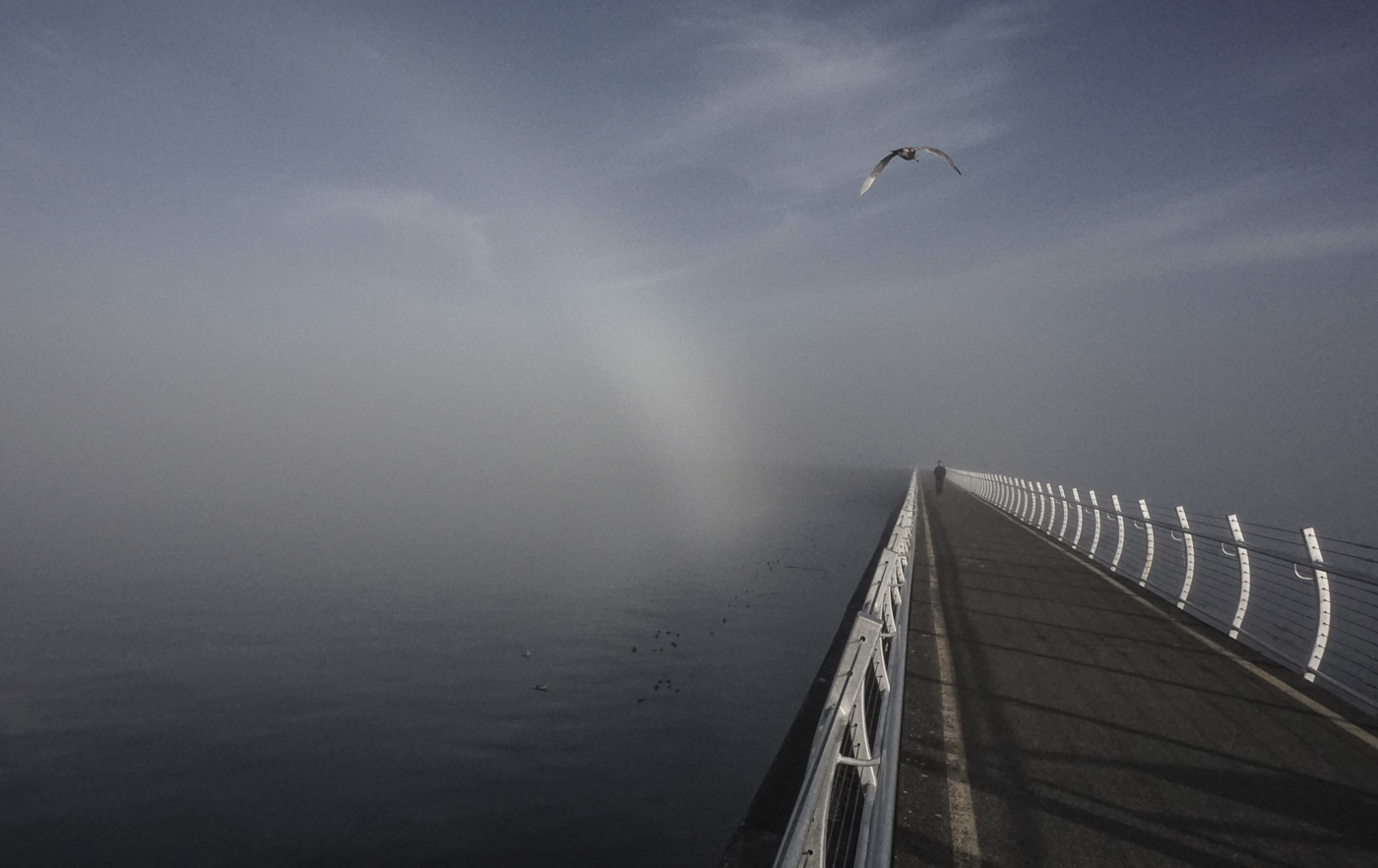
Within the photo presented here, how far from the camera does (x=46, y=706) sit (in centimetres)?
1988

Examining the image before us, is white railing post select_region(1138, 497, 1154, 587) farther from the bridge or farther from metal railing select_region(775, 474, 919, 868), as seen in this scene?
metal railing select_region(775, 474, 919, 868)

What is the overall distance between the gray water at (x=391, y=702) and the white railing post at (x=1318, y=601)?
34.0ft

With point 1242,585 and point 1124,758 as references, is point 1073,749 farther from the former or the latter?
point 1242,585

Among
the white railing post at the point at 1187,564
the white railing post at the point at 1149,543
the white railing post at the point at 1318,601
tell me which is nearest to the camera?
the white railing post at the point at 1318,601

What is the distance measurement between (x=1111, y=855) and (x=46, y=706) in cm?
2622

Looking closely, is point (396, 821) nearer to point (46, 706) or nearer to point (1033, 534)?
point (46, 706)

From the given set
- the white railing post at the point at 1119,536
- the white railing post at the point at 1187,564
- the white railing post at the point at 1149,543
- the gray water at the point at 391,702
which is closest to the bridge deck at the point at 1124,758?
the white railing post at the point at 1187,564

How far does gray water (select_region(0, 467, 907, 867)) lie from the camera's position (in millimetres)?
13938

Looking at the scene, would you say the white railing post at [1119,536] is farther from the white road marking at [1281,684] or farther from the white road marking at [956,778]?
the white road marking at [956,778]

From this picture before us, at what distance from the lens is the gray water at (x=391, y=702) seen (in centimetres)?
1394

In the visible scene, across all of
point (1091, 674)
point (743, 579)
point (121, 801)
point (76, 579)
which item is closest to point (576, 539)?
point (743, 579)

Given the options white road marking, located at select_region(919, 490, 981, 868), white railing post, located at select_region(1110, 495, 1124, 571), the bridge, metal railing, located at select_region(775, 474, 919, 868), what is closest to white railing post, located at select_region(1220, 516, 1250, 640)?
the bridge

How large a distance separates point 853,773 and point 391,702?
18.5 m

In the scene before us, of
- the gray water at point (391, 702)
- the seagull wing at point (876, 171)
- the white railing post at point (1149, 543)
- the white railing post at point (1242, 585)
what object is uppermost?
the seagull wing at point (876, 171)
